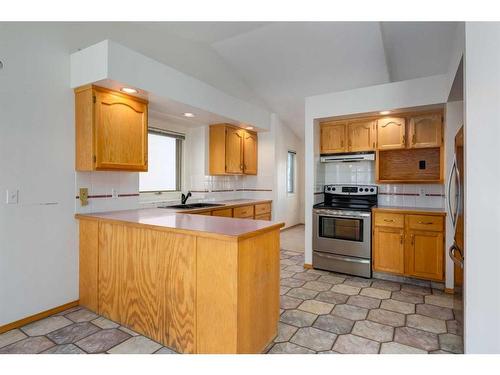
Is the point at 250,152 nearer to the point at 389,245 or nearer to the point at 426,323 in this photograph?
the point at 389,245

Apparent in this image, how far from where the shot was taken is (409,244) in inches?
130

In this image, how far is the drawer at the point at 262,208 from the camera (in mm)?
5109

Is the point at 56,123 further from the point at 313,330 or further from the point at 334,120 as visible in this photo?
the point at 334,120

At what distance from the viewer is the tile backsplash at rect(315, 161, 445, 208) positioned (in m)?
3.65

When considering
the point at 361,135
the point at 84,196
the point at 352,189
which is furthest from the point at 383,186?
the point at 84,196

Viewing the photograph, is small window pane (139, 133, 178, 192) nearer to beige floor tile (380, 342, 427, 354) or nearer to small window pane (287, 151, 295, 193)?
small window pane (287, 151, 295, 193)

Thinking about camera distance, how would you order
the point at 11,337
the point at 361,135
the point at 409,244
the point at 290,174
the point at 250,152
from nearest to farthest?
the point at 11,337 → the point at 409,244 → the point at 361,135 → the point at 250,152 → the point at 290,174

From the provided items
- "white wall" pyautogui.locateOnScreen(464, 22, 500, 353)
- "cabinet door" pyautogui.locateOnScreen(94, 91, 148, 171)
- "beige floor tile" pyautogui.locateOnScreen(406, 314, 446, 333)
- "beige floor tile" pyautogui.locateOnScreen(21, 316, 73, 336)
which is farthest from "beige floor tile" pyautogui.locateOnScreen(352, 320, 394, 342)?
"cabinet door" pyautogui.locateOnScreen(94, 91, 148, 171)

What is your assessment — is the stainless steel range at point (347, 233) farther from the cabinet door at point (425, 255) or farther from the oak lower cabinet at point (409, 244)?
the cabinet door at point (425, 255)

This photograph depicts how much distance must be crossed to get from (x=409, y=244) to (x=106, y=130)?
349 cm

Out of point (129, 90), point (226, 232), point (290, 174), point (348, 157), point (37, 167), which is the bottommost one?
point (226, 232)

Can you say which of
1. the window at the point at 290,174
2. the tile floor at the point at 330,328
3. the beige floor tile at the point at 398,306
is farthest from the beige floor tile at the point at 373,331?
the window at the point at 290,174

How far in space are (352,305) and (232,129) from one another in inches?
127

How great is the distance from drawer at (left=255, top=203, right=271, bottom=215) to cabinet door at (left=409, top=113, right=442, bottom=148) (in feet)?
8.55
